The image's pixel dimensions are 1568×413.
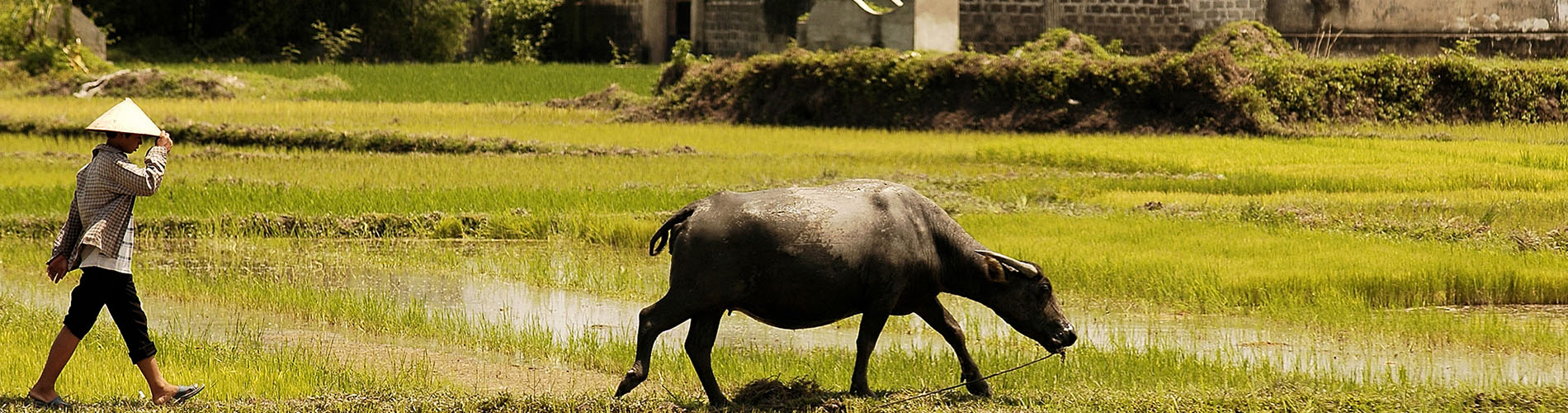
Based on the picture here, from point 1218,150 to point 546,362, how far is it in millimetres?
8446

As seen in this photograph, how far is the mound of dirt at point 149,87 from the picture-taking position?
731 inches

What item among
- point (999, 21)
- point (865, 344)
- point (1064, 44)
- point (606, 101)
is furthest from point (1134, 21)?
point (865, 344)

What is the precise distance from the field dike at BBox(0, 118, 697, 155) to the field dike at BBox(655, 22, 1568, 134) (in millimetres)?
3836

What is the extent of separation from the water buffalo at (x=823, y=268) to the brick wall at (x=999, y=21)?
1679 centimetres

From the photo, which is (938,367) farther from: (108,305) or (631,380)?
(108,305)

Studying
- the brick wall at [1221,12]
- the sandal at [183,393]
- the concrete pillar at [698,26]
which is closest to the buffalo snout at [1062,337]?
the sandal at [183,393]

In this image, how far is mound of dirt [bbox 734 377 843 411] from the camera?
4355 mm

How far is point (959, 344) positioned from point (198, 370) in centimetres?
214

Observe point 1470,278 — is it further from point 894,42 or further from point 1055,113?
point 894,42

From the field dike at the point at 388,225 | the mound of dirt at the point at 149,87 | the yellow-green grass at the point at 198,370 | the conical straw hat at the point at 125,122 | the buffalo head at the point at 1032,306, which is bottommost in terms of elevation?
the mound of dirt at the point at 149,87

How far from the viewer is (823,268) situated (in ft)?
14.0

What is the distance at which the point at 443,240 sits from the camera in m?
8.66

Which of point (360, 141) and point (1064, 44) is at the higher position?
point (1064, 44)

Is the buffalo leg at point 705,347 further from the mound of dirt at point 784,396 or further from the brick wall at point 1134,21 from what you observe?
the brick wall at point 1134,21
